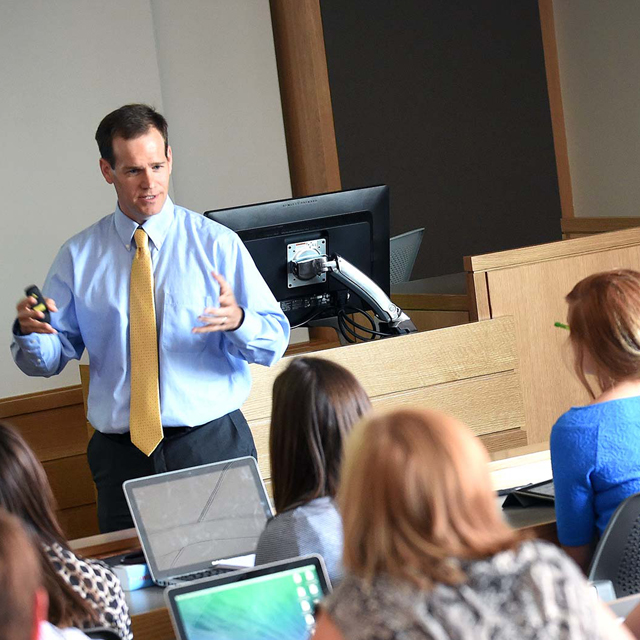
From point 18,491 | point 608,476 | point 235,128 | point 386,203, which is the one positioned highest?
point 235,128

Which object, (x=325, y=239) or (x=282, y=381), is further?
(x=325, y=239)

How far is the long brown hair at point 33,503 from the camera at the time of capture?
4.91 feet

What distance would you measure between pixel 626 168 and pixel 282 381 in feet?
15.4

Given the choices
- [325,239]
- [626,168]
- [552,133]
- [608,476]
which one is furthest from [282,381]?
[552,133]

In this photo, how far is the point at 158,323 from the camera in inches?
96.4

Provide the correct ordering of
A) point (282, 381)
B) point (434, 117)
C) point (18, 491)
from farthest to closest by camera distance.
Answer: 1. point (434, 117)
2. point (282, 381)
3. point (18, 491)

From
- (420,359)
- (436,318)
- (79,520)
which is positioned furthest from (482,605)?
(79,520)

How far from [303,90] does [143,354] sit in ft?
10.9

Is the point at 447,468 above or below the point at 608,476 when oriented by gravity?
above

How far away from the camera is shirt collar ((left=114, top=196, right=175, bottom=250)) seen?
249 centimetres

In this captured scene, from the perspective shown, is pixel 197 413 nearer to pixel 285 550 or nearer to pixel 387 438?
pixel 285 550

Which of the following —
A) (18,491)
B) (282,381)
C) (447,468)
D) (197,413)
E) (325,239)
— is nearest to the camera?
(447,468)

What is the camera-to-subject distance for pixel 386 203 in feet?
10.4

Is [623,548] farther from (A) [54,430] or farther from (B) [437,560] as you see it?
(A) [54,430]
